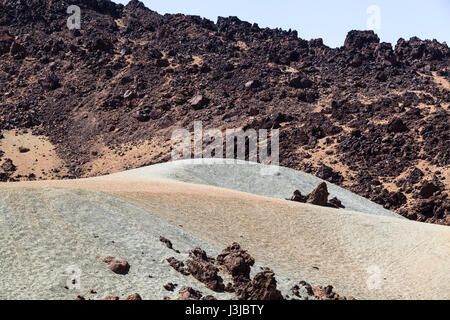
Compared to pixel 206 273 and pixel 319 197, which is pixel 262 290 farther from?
pixel 319 197

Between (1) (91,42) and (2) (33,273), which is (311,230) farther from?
(1) (91,42)

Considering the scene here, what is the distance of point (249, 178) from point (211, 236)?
691 inches

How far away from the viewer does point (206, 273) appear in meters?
16.2

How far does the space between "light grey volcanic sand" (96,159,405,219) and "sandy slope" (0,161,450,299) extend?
302 inches

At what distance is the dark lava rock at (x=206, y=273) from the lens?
16.0 m

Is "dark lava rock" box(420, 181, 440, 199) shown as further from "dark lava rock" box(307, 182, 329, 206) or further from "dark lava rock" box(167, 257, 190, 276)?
"dark lava rock" box(167, 257, 190, 276)

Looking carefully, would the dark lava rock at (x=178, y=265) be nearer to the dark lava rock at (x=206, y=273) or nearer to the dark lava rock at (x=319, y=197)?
the dark lava rock at (x=206, y=273)

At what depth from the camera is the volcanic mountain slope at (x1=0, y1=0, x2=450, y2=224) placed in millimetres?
48156

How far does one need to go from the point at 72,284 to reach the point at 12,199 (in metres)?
6.29

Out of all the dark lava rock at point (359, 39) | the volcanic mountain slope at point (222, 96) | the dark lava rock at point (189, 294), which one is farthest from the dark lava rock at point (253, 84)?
the dark lava rock at point (189, 294)

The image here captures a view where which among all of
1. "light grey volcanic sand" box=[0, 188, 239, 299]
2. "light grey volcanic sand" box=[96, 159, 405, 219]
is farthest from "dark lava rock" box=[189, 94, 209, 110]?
"light grey volcanic sand" box=[0, 188, 239, 299]

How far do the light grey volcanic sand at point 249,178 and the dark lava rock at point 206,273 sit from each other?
666 inches

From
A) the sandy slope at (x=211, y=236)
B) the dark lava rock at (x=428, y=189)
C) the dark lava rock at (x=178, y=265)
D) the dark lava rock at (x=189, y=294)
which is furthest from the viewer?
the dark lava rock at (x=428, y=189)

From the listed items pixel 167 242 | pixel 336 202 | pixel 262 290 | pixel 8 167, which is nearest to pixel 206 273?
pixel 262 290
